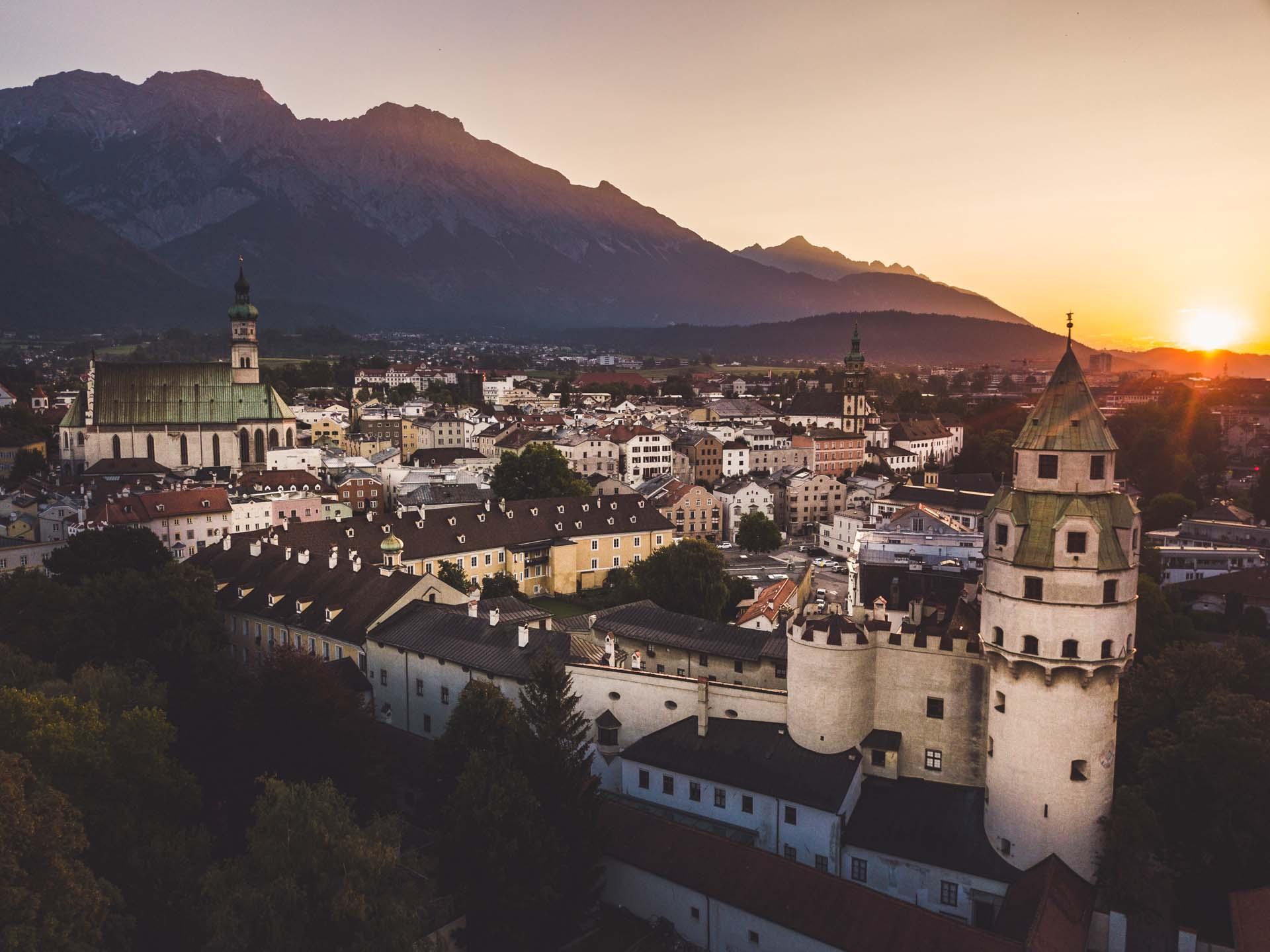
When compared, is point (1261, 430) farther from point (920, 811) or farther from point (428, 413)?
point (920, 811)

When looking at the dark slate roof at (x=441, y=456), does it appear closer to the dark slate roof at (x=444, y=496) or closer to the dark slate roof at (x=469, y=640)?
the dark slate roof at (x=444, y=496)

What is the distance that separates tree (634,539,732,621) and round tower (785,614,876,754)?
25562 millimetres

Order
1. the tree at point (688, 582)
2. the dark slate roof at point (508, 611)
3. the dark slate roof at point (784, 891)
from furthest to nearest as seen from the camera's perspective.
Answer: the tree at point (688, 582)
the dark slate roof at point (508, 611)
the dark slate roof at point (784, 891)

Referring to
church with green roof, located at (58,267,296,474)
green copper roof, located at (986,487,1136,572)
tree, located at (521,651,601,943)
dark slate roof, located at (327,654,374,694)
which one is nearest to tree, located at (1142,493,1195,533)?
green copper roof, located at (986,487,1136,572)

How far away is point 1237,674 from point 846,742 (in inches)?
629

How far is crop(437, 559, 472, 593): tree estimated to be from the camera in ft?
203

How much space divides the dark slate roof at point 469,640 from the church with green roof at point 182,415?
73.0m

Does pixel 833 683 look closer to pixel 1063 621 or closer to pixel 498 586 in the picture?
pixel 1063 621

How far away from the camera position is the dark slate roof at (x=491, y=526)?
63.3 m

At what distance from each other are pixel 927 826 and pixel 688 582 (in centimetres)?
2922

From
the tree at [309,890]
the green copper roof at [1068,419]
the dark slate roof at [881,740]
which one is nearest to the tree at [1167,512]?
the dark slate roof at [881,740]

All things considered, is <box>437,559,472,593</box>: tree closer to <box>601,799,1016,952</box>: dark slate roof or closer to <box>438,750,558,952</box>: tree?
<box>601,799,1016,952</box>: dark slate roof

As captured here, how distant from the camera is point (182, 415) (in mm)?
110562

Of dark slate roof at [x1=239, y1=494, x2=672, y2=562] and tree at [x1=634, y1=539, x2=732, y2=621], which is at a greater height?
dark slate roof at [x1=239, y1=494, x2=672, y2=562]
